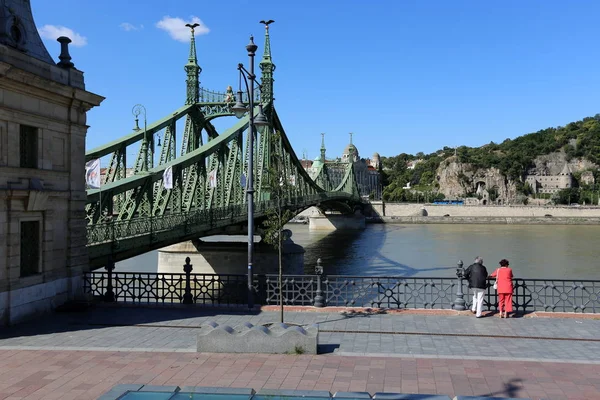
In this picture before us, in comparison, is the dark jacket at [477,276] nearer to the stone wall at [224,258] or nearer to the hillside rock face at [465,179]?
the stone wall at [224,258]

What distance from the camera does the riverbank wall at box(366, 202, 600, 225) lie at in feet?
303

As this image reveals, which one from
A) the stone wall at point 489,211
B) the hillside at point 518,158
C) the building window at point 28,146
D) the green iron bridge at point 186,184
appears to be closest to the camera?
the building window at point 28,146

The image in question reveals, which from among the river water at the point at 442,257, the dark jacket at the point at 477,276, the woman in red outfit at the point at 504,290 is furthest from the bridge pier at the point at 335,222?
the woman in red outfit at the point at 504,290

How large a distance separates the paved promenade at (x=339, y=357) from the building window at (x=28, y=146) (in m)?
3.30

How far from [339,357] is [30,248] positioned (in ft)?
23.1

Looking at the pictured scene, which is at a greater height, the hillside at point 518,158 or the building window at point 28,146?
the hillside at point 518,158

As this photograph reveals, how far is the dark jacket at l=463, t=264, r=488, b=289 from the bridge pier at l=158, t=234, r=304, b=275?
17930mm

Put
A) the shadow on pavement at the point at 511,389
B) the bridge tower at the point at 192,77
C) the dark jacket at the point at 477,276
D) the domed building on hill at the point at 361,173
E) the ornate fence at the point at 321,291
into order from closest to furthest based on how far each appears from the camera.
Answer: the shadow on pavement at the point at 511,389
the dark jacket at the point at 477,276
the ornate fence at the point at 321,291
the bridge tower at the point at 192,77
the domed building on hill at the point at 361,173

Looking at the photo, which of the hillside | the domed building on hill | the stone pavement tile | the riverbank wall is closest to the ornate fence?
the stone pavement tile

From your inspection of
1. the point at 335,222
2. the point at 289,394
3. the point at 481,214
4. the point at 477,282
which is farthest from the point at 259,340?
the point at 481,214

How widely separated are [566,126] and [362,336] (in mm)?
176566

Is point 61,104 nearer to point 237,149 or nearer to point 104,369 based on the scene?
point 104,369

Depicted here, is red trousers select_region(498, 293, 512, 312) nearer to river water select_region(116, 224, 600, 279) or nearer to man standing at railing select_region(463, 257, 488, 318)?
man standing at railing select_region(463, 257, 488, 318)

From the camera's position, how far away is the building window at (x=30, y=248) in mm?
11469
